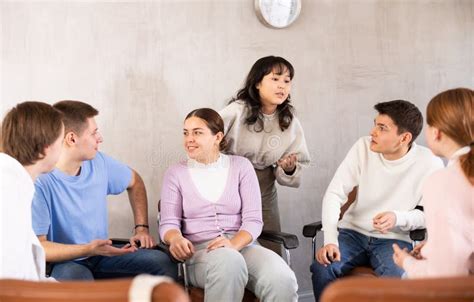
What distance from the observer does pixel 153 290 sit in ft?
4.45

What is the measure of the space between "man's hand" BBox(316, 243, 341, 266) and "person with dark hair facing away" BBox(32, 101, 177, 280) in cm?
65

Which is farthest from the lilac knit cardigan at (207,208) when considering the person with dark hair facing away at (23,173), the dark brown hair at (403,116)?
the person with dark hair facing away at (23,173)

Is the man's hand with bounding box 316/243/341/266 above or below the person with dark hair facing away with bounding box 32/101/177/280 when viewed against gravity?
below

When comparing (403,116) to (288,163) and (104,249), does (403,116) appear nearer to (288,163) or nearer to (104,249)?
(288,163)

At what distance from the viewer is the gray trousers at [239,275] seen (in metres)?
2.54

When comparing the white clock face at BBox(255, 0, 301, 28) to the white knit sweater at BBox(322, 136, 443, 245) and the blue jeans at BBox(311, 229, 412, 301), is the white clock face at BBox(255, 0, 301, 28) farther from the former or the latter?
the blue jeans at BBox(311, 229, 412, 301)

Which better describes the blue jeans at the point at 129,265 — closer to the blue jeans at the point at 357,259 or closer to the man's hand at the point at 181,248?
the man's hand at the point at 181,248

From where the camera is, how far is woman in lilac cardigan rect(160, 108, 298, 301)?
266cm

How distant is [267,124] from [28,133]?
1.44 metres

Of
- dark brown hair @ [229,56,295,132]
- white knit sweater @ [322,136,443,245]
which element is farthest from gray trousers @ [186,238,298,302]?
dark brown hair @ [229,56,295,132]

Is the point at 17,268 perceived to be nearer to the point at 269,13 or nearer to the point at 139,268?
the point at 139,268

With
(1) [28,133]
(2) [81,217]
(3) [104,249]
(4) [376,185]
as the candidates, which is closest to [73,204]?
(2) [81,217]

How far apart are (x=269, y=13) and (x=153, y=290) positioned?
244 centimetres

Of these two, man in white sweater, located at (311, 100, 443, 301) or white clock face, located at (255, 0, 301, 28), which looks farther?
white clock face, located at (255, 0, 301, 28)
